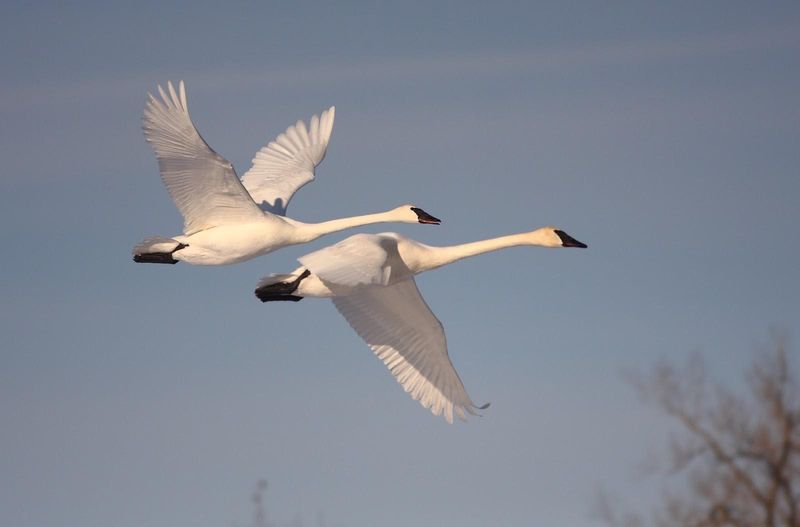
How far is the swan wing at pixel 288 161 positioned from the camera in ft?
85.0

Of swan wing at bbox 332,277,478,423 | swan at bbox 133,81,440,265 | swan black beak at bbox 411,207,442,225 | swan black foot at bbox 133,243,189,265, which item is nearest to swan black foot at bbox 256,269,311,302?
swan at bbox 133,81,440,265

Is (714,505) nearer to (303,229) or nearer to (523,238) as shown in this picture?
(523,238)

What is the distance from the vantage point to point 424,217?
23188mm

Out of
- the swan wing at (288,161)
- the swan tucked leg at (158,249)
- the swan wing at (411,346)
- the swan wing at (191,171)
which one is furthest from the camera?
the swan wing at (288,161)

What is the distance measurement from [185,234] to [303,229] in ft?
5.20

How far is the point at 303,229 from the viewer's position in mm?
22234

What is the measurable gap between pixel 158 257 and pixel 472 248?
4112 mm

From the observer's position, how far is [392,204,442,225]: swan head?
23094 mm

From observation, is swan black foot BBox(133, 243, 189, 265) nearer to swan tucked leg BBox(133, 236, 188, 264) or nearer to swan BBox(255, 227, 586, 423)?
swan tucked leg BBox(133, 236, 188, 264)

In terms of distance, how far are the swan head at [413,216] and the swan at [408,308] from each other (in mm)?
968

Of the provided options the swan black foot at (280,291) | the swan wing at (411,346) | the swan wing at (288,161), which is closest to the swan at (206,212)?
the swan black foot at (280,291)

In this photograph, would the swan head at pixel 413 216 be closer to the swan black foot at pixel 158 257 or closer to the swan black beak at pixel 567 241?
the swan black beak at pixel 567 241

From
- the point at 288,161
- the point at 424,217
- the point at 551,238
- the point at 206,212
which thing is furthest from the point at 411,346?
the point at 288,161

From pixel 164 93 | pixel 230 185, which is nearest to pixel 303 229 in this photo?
pixel 230 185
